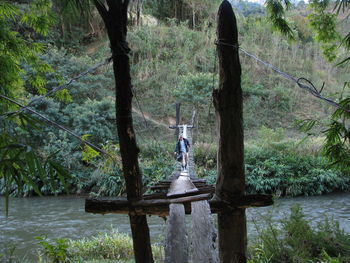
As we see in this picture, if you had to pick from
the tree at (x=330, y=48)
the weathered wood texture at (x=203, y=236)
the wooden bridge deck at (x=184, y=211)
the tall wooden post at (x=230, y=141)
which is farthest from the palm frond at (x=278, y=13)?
the weathered wood texture at (x=203, y=236)

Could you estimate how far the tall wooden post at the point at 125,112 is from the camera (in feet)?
4.88

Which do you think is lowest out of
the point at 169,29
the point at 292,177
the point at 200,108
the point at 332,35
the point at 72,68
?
the point at 292,177

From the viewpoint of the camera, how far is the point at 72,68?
11.3 meters

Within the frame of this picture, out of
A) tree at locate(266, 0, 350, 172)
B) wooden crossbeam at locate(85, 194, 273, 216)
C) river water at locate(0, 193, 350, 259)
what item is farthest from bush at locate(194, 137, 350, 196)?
wooden crossbeam at locate(85, 194, 273, 216)

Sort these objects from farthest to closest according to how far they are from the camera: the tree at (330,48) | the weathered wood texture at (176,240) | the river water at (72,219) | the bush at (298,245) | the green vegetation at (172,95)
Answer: the green vegetation at (172,95) < the river water at (72,219) < the bush at (298,245) < the tree at (330,48) < the weathered wood texture at (176,240)

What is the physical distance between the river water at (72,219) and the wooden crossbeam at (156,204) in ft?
10.8

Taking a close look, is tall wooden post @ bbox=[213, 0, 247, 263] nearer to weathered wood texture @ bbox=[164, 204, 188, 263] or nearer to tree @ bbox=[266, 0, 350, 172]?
weathered wood texture @ bbox=[164, 204, 188, 263]

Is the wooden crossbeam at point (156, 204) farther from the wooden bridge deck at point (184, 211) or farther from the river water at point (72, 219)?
the river water at point (72, 219)

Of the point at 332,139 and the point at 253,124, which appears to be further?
the point at 253,124

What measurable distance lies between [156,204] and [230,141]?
1.66ft

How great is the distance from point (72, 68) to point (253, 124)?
742cm

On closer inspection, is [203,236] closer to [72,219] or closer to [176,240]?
[176,240]

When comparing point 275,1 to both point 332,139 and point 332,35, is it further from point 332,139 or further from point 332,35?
point 332,139

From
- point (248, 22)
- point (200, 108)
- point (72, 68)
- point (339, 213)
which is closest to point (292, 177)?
point (339, 213)
